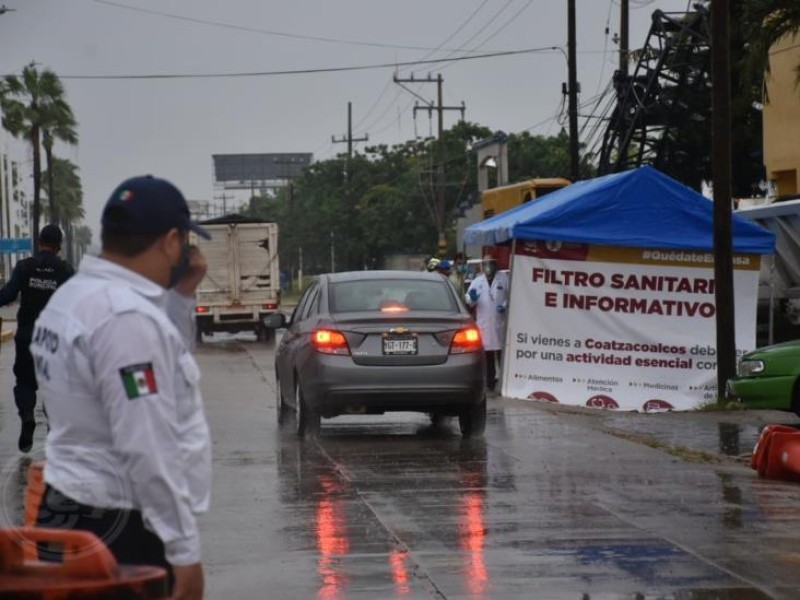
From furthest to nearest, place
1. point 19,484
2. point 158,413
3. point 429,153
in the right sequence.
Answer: point 429,153 < point 19,484 < point 158,413

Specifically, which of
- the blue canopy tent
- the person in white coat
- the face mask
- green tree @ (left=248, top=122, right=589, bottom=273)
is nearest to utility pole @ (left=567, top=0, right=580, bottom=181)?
the person in white coat

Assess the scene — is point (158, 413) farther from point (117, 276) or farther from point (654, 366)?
point (654, 366)

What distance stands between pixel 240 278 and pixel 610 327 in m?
20.2

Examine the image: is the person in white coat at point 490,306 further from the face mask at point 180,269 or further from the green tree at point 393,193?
the green tree at point 393,193

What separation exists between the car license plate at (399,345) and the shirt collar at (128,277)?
9.90 metres

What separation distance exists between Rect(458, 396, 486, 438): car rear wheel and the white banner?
14.4 ft

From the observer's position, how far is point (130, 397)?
3701 millimetres

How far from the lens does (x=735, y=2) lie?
33781 mm

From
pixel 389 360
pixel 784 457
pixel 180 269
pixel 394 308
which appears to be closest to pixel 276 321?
pixel 394 308

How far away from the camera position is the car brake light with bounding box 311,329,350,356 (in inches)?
547

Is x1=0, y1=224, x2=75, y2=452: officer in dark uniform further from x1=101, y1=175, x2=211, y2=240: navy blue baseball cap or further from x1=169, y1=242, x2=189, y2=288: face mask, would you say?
x1=101, y1=175, x2=211, y2=240: navy blue baseball cap

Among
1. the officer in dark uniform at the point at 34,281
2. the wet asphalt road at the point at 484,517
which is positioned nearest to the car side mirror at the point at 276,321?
→ the wet asphalt road at the point at 484,517

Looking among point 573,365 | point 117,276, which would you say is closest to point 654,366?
Result: point 573,365

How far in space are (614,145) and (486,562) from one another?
30811mm
